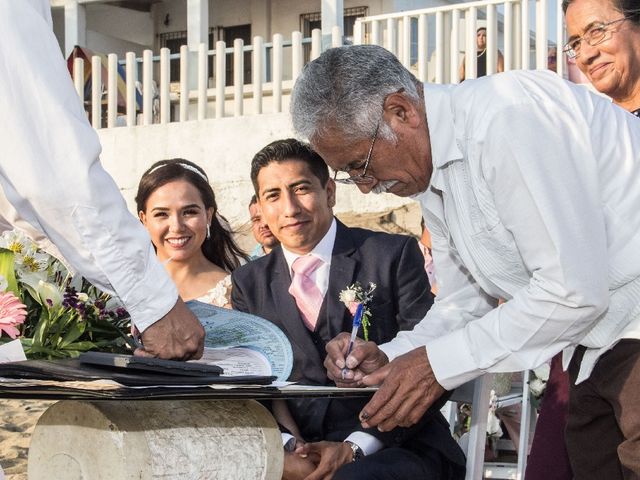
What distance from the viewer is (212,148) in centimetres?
1141

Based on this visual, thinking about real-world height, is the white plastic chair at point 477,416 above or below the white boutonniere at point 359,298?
below

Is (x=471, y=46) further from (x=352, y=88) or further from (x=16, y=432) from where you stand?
(x=352, y=88)

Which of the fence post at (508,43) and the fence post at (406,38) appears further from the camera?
the fence post at (406,38)

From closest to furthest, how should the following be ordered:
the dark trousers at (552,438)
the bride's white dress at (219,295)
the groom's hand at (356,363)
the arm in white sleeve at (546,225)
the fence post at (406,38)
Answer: the arm in white sleeve at (546,225)
the groom's hand at (356,363)
the dark trousers at (552,438)
the bride's white dress at (219,295)
the fence post at (406,38)

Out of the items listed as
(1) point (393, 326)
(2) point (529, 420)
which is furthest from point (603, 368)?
(2) point (529, 420)

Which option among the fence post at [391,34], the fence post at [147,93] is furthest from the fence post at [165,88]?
the fence post at [391,34]

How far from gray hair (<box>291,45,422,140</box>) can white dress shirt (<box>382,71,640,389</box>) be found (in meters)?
0.12

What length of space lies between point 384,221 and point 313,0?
917 cm

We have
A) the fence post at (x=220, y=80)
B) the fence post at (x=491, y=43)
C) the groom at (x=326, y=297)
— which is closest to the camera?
the groom at (x=326, y=297)

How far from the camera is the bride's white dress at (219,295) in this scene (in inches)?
191

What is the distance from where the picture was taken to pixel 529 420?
5145mm

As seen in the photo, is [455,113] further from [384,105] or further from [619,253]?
[619,253]

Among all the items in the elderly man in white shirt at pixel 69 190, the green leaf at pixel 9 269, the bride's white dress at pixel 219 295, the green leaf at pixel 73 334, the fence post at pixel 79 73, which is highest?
the fence post at pixel 79 73

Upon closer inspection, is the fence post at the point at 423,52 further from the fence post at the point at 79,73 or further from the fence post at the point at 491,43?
the fence post at the point at 79,73
